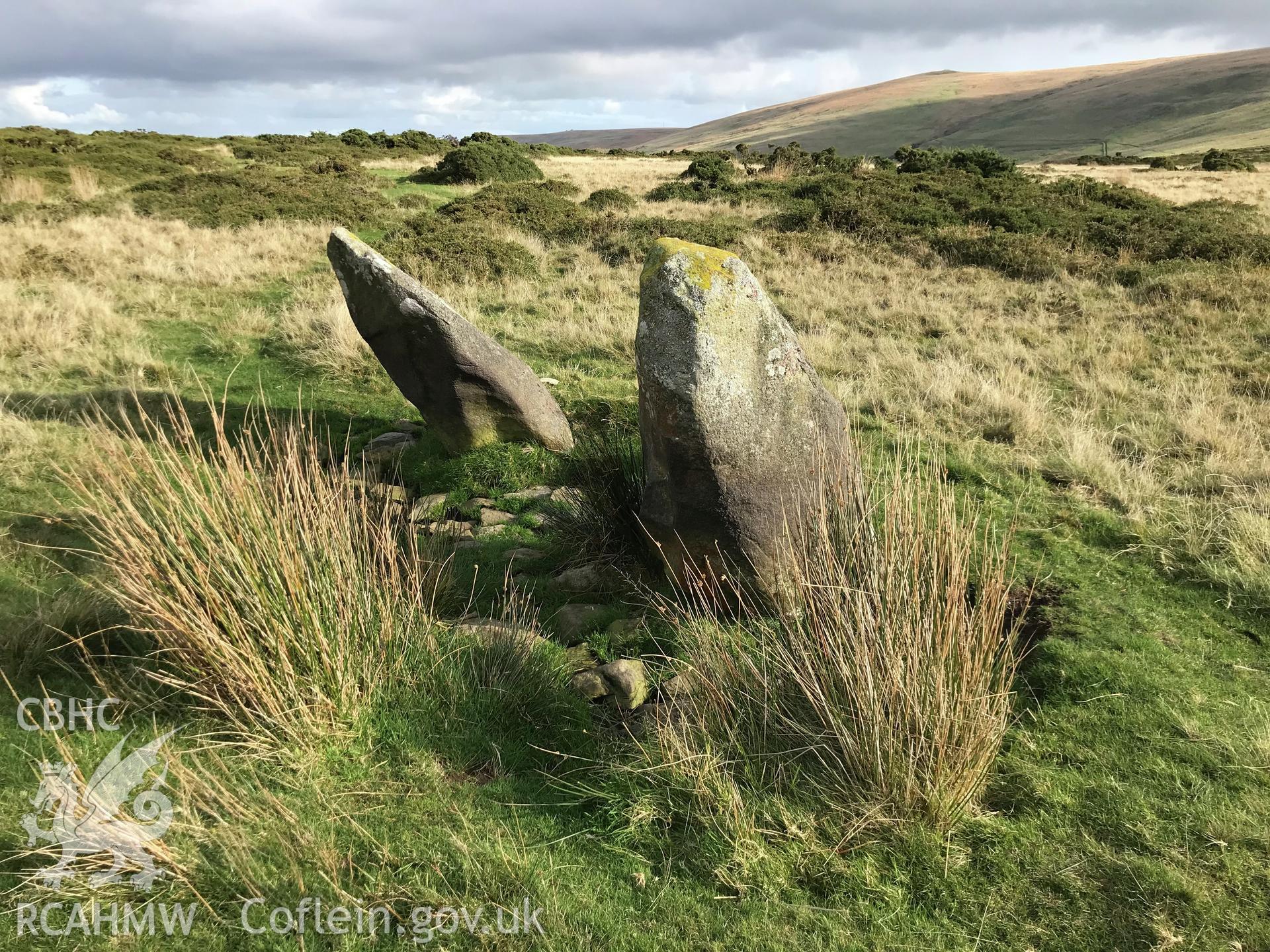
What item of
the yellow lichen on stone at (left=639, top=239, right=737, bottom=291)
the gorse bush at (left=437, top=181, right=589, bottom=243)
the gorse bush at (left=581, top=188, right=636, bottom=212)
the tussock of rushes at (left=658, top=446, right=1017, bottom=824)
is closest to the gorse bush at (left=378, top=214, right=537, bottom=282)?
the gorse bush at (left=437, top=181, right=589, bottom=243)

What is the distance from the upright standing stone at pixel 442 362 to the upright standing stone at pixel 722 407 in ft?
9.81

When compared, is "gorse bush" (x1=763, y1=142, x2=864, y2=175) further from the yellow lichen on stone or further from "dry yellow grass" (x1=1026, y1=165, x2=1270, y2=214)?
the yellow lichen on stone

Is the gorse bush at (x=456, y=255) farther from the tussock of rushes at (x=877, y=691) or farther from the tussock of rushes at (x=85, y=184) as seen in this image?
the tussock of rushes at (x=877, y=691)

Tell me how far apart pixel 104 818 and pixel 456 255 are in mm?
14243

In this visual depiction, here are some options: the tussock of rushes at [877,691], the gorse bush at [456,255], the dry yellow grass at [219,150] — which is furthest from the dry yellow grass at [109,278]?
the dry yellow grass at [219,150]

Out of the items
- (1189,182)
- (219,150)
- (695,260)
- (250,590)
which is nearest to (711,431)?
(695,260)

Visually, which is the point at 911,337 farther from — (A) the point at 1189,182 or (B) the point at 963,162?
(A) the point at 1189,182

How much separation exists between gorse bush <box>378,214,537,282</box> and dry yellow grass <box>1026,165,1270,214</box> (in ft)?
58.6

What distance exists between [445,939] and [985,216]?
19.3m

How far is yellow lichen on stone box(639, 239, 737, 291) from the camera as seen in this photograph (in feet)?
15.1

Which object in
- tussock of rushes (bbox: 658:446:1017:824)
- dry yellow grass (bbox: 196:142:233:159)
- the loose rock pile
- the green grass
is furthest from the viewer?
dry yellow grass (bbox: 196:142:233:159)

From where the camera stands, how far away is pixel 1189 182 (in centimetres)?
2619

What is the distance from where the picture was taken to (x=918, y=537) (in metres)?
3.14

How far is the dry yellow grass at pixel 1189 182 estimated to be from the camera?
22000mm
